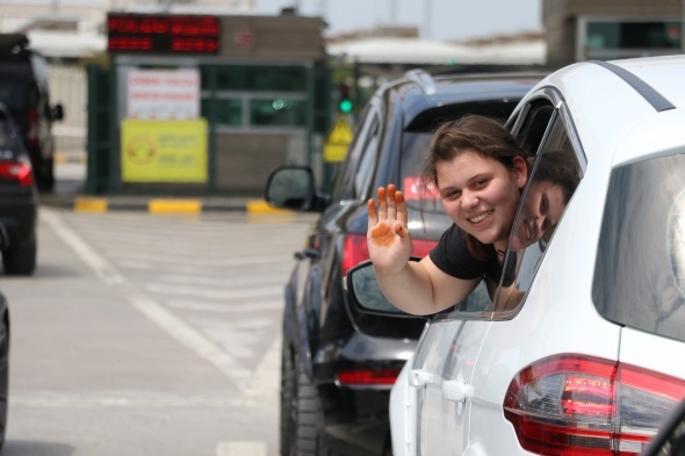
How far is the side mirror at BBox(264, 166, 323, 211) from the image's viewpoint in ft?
25.9

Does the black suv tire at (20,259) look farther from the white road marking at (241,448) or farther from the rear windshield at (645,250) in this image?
the rear windshield at (645,250)

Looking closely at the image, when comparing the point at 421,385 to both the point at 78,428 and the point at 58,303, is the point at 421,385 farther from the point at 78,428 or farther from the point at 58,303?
the point at 58,303

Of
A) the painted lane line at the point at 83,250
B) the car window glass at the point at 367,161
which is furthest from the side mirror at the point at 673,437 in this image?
the painted lane line at the point at 83,250

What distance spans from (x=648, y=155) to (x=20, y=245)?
1404 cm

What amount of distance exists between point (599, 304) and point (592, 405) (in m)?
0.17

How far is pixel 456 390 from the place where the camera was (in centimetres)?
360

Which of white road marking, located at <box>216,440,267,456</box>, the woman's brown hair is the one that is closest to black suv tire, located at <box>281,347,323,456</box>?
white road marking, located at <box>216,440,267,456</box>

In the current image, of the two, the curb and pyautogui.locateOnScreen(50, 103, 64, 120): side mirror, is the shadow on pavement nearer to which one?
the curb

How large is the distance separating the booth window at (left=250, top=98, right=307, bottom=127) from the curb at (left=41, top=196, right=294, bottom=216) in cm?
193

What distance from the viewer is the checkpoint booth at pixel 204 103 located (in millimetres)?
30578

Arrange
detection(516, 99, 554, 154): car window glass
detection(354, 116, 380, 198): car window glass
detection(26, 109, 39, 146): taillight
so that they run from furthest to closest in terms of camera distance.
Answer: detection(26, 109, 39, 146): taillight < detection(354, 116, 380, 198): car window glass < detection(516, 99, 554, 154): car window glass

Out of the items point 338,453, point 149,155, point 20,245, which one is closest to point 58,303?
point 20,245

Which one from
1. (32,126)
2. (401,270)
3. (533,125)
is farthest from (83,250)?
(401,270)

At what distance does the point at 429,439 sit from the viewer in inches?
156
